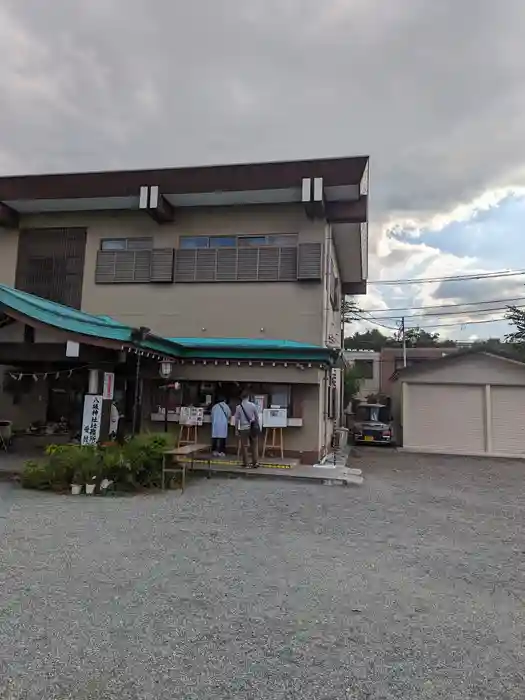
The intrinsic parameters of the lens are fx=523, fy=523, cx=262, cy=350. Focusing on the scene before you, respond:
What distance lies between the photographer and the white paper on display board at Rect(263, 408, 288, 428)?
12164 mm

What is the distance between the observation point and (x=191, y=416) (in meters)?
12.5

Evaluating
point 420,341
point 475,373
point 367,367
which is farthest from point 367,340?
point 475,373

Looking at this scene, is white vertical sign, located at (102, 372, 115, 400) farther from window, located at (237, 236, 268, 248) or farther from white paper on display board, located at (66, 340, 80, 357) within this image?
window, located at (237, 236, 268, 248)

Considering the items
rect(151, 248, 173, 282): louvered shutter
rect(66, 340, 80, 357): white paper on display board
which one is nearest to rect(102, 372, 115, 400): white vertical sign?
rect(66, 340, 80, 357): white paper on display board

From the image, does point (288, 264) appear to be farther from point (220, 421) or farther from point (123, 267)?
point (123, 267)

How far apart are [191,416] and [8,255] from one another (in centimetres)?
775

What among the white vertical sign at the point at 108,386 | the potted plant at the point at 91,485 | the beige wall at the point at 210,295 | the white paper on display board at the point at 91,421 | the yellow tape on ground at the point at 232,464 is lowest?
the potted plant at the point at 91,485

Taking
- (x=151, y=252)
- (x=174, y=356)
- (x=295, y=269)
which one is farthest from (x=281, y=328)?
(x=151, y=252)

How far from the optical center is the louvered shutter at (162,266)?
14219 millimetres

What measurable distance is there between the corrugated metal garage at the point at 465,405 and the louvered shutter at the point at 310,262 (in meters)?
7.15

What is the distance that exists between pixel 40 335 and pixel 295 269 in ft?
21.1

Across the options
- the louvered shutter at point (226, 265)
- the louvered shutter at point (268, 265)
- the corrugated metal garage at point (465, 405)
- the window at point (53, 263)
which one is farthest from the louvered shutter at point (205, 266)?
the corrugated metal garage at point (465, 405)

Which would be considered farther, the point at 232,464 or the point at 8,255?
the point at 8,255

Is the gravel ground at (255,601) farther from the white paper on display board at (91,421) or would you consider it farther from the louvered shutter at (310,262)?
the louvered shutter at (310,262)
